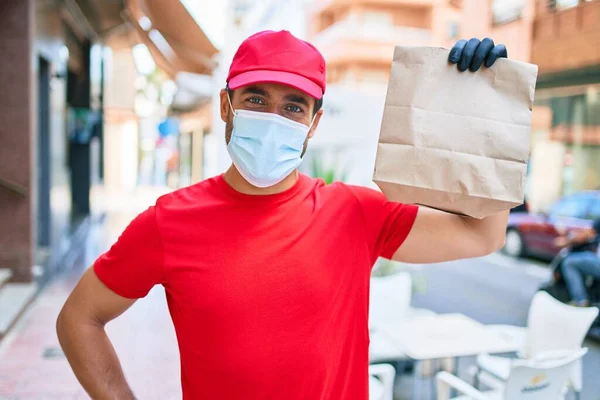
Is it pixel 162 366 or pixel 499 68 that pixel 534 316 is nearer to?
pixel 162 366

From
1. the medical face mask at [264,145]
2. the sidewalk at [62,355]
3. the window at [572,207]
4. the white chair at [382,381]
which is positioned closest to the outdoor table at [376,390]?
the white chair at [382,381]

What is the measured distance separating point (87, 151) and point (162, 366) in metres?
10.00

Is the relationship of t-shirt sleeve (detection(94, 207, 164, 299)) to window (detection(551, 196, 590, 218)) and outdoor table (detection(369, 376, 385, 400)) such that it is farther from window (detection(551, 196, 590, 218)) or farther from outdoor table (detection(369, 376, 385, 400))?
window (detection(551, 196, 590, 218))

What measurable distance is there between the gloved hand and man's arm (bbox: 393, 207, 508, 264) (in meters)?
0.40

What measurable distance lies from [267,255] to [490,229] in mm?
604

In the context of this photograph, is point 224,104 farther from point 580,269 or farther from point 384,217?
point 580,269

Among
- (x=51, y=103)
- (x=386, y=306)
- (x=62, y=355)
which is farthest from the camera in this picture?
(x=51, y=103)

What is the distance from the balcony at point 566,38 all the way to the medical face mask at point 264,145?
10235mm

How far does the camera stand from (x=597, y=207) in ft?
31.6

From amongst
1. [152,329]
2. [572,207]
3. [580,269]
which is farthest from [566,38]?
[152,329]

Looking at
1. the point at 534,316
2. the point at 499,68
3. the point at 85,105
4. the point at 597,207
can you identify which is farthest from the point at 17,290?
the point at 597,207

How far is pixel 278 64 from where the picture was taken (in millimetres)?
1481

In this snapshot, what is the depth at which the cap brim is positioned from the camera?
147 cm

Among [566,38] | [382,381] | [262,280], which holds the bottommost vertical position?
[382,381]
